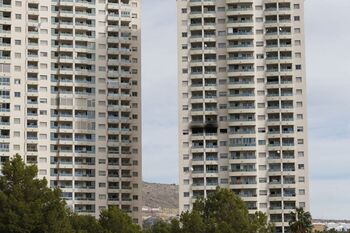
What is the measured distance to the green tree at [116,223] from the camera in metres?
108

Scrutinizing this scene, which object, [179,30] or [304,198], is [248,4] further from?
[304,198]

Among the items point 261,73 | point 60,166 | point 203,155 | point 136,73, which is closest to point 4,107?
point 60,166

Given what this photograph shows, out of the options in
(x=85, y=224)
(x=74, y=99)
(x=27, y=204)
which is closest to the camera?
(x=27, y=204)

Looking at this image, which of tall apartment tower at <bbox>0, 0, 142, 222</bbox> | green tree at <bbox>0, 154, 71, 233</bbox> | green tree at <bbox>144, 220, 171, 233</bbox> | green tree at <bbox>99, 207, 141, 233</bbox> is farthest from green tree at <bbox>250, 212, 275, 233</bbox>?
tall apartment tower at <bbox>0, 0, 142, 222</bbox>

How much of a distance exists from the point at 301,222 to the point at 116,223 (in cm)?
3861

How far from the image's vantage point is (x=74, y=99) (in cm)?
15162

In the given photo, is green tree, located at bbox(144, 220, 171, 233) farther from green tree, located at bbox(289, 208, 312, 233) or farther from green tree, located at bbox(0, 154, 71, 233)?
A: green tree, located at bbox(0, 154, 71, 233)

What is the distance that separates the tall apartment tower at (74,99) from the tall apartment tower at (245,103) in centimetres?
1198

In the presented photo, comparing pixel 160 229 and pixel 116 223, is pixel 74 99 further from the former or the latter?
pixel 116 223

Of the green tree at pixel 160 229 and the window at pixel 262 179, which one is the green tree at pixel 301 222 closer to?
the window at pixel 262 179

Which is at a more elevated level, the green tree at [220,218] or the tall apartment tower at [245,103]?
the tall apartment tower at [245,103]

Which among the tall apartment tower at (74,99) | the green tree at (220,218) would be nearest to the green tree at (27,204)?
the green tree at (220,218)

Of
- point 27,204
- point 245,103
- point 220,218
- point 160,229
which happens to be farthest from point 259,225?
point 245,103

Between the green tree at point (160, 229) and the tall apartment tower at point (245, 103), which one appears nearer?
the green tree at point (160, 229)
